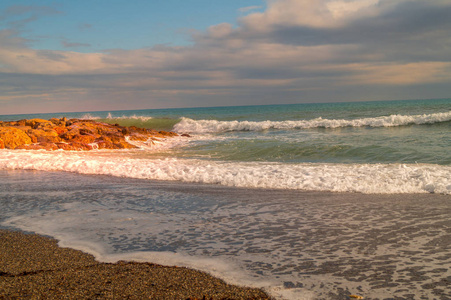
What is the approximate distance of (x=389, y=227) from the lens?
4.55 metres

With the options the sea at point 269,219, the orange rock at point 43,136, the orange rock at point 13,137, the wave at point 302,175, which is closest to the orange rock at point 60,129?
the orange rock at point 43,136

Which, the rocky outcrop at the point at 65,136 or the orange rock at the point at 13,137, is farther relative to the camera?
the rocky outcrop at the point at 65,136

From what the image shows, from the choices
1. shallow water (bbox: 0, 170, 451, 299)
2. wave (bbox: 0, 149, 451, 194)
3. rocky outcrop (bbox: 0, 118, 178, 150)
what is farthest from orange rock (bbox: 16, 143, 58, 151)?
shallow water (bbox: 0, 170, 451, 299)

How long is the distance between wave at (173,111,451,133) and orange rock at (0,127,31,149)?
1715 centimetres

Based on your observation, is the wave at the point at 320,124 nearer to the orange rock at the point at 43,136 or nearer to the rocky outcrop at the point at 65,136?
the rocky outcrop at the point at 65,136

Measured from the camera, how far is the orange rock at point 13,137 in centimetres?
1545

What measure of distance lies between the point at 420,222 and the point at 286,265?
2426mm

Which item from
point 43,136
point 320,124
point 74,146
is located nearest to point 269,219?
point 74,146

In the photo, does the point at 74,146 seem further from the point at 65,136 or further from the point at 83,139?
the point at 65,136

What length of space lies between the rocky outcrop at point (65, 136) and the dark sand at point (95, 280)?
43.4 feet

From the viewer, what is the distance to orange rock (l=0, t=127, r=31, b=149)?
1545 cm

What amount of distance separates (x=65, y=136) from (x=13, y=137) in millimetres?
2228

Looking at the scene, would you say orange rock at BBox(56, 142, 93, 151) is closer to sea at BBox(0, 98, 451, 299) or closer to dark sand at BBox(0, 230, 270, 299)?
sea at BBox(0, 98, 451, 299)

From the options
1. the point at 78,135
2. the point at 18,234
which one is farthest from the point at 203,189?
the point at 78,135
